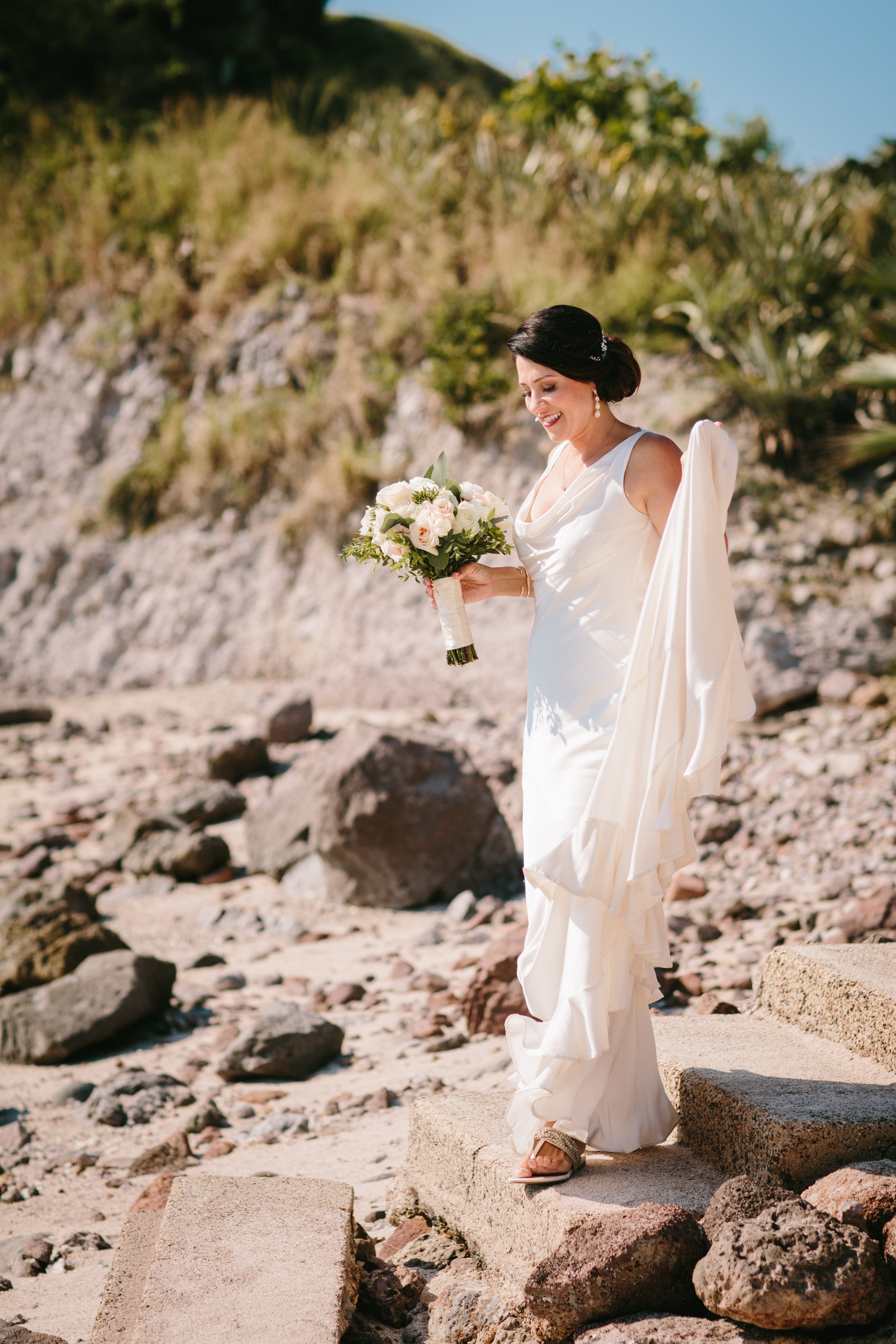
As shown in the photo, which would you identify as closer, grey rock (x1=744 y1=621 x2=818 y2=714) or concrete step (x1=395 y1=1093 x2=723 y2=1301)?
concrete step (x1=395 y1=1093 x2=723 y2=1301)

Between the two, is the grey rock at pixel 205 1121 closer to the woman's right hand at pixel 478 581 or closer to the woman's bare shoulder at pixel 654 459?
the woman's right hand at pixel 478 581

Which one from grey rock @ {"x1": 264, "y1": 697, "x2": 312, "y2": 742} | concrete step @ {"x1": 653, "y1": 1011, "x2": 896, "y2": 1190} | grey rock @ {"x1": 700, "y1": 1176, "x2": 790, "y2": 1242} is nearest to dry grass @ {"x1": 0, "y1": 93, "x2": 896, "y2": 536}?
grey rock @ {"x1": 264, "y1": 697, "x2": 312, "y2": 742}

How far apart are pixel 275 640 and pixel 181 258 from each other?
5.79m

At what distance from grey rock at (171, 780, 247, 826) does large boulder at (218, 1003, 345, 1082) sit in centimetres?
331

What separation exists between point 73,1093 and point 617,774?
3.19 metres

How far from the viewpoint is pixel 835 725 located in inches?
299

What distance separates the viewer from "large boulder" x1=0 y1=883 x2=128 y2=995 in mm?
5562

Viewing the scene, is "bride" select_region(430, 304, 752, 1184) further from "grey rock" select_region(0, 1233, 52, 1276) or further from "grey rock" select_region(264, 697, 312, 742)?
"grey rock" select_region(264, 697, 312, 742)

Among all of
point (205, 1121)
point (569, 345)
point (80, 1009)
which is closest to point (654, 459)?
point (569, 345)

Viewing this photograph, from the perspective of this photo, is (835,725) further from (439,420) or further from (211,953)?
(439,420)

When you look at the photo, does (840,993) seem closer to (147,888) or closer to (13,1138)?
(13,1138)

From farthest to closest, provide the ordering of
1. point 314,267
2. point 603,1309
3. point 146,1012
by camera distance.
Result: point 314,267, point 146,1012, point 603,1309

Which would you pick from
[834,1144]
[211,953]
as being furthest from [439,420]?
[834,1144]

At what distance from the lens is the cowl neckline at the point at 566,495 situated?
3.16 m
